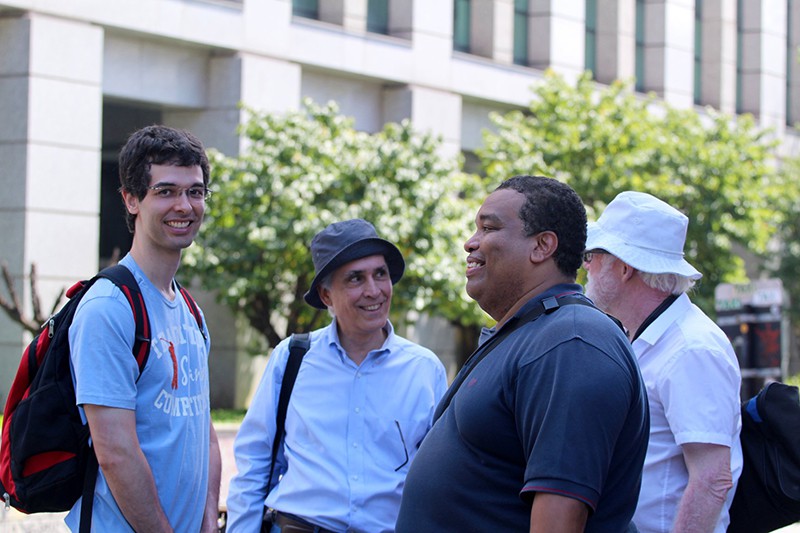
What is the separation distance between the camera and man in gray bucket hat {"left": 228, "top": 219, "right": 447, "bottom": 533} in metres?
4.88

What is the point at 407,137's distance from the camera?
19.9 m

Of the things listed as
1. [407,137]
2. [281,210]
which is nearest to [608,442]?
[281,210]

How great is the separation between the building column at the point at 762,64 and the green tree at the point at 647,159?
10.2 meters

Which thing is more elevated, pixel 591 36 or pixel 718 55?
pixel 718 55

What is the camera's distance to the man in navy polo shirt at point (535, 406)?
A: 3.04 metres

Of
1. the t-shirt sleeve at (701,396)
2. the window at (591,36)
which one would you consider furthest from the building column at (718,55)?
the t-shirt sleeve at (701,396)

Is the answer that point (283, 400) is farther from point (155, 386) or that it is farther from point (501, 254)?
point (501, 254)

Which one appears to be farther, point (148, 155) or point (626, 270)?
point (626, 270)

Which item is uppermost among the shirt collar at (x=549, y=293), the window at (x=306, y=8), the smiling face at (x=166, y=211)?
the window at (x=306, y=8)

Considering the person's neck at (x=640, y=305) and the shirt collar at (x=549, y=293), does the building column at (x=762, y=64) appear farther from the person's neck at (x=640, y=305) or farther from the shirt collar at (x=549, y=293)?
the shirt collar at (x=549, y=293)

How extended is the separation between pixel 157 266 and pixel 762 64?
33605 millimetres

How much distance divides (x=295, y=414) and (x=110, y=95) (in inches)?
655

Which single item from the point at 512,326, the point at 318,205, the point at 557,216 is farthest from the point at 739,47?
the point at 512,326

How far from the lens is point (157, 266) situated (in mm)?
4250
